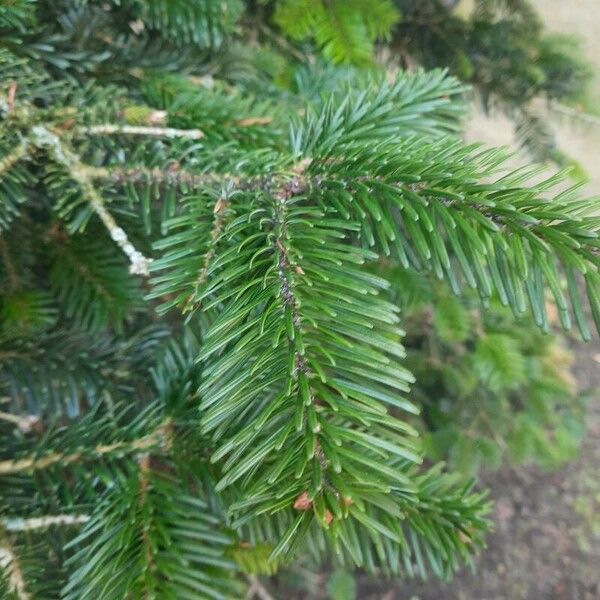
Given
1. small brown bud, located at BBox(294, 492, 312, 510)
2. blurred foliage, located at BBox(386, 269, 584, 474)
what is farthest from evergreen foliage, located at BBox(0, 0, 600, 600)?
blurred foliage, located at BBox(386, 269, 584, 474)

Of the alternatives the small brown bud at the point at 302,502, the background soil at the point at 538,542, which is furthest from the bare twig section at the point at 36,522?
the background soil at the point at 538,542

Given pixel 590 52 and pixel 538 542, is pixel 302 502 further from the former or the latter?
pixel 590 52

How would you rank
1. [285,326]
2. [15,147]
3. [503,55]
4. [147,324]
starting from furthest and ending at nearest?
[503,55] → [147,324] → [15,147] → [285,326]

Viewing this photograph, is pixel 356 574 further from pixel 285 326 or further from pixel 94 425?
pixel 285 326

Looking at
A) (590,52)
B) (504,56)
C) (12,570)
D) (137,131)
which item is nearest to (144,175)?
(137,131)

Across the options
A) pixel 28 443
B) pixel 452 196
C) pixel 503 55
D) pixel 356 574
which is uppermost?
pixel 503 55

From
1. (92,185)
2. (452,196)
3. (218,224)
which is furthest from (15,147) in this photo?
(452,196)
